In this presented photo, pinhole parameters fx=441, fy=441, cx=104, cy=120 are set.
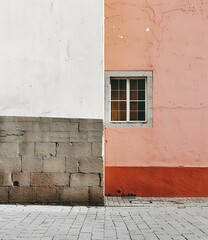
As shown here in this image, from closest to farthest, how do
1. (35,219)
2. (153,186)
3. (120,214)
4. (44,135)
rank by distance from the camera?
1. (35,219)
2. (120,214)
3. (44,135)
4. (153,186)

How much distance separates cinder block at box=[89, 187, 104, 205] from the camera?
8.95 meters

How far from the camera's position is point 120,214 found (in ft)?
26.9

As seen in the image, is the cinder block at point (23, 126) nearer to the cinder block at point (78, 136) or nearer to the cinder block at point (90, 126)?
the cinder block at point (78, 136)

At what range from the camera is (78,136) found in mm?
9078

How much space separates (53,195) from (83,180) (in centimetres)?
67

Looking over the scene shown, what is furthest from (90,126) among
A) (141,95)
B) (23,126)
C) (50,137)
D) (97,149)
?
(141,95)

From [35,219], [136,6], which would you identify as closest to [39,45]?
[136,6]

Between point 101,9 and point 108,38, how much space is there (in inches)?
66.3

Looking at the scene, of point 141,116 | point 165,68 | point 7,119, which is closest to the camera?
point 7,119

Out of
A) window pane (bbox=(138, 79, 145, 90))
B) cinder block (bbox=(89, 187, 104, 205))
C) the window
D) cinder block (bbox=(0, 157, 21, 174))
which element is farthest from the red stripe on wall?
cinder block (bbox=(0, 157, 21, 174))

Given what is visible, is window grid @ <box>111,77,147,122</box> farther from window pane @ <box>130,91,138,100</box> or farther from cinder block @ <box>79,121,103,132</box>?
cinder block @ <box>79,121,103,132</box>

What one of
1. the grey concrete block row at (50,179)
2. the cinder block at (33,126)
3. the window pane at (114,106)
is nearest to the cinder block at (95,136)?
the grey concrete block row at (50,179)

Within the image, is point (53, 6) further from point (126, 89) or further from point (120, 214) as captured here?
point (120, 214)

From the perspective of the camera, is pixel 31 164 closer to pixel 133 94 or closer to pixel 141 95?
pixel 133 94
